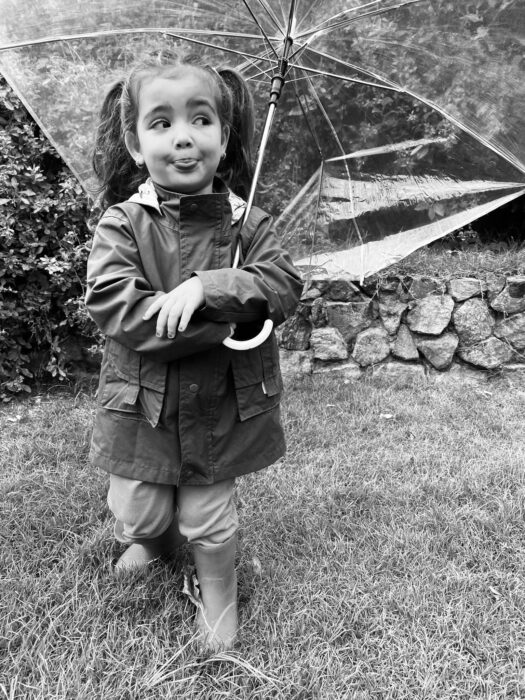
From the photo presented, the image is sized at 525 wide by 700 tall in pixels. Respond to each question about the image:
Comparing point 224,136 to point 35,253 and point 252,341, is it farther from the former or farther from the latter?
point 35,253

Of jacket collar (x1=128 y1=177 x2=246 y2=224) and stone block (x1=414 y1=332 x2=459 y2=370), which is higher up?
jacket collar (x1=128 y1=177 x2=246 y2=224)

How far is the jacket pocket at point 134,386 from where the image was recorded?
157cm

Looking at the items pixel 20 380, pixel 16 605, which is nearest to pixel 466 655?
pixel 16 605

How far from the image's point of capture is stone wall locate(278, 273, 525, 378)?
13.9 feet

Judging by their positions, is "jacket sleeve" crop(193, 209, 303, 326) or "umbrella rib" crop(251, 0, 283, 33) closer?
"jacket sleeve" crop(193, 209, 303, 326)

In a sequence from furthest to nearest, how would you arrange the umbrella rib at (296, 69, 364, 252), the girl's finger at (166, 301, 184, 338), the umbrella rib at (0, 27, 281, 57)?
the umbrella rib at (296, 69, 364, 252) → the umbrella rib at (0, 27, 281, 57) → the girl's finger at (166, 301, 184, 338)

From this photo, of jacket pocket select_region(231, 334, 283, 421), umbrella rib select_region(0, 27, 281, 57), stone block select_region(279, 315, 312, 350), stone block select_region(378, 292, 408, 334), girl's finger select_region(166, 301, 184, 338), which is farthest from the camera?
stone block select_region(378, 292, 408, 334)

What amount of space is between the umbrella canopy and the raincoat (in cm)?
47

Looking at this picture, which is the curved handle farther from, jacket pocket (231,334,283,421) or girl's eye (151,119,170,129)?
girl's eye (151,119,170,129)

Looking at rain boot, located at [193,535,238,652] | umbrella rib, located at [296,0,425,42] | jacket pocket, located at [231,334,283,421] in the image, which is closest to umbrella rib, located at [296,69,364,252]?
umbrella rib, located at [296,0,425,42]

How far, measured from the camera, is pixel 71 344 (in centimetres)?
379

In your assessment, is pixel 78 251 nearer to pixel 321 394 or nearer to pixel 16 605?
pixel 321 394

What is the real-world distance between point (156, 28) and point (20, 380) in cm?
232

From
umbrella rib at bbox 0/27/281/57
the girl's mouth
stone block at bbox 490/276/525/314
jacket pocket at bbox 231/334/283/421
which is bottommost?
stone block at bbox 490/276/525/314
